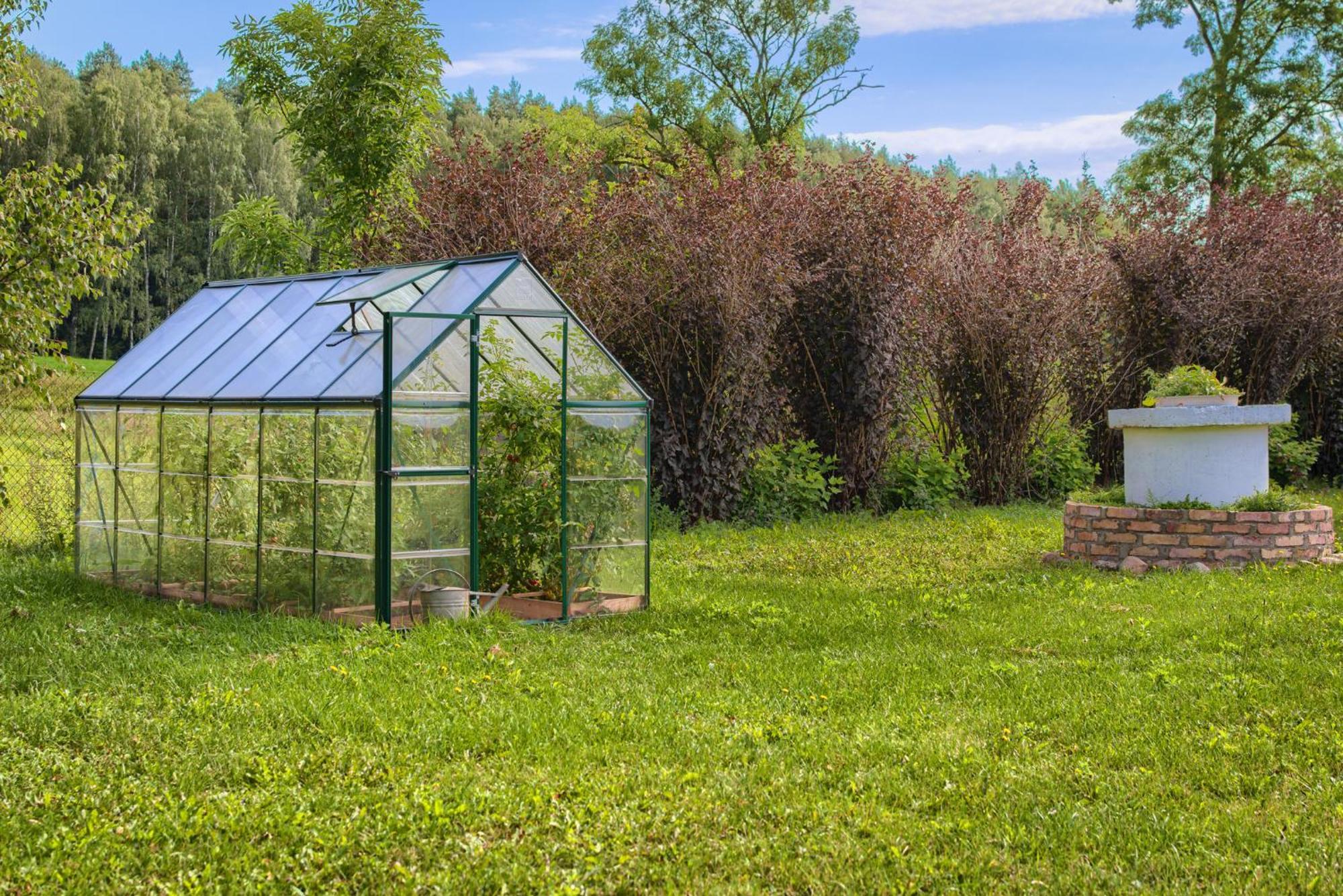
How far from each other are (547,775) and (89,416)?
270 inches

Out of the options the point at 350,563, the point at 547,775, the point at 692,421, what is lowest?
the point at 547,775

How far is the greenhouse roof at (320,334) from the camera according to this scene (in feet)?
26.0

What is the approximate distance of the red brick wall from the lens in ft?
32.9

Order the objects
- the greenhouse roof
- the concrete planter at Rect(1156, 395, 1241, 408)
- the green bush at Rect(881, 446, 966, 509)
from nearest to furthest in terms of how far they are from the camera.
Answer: the greenhouse roof
the concrete planter at Rect(1156, 395, 1241, 408)
the green bush at Rect(881, 446, 966, 509)

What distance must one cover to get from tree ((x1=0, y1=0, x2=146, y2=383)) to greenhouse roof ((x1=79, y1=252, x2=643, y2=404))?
41.0 inches

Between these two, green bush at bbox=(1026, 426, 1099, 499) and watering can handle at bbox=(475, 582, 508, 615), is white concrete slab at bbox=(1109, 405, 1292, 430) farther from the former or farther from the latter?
green bush at bbox=(1026, 426, 1099, 499)

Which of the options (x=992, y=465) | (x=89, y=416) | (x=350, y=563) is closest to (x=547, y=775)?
(x=350, y=563)

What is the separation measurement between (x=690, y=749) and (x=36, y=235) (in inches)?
235

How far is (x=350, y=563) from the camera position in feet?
25.5

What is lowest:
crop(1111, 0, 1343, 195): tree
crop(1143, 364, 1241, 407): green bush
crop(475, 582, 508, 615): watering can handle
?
crop(475, 582, 508, 615): watering can handle

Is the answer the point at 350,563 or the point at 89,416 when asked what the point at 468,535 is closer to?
the point at 350,563

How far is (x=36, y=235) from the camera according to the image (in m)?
8.20

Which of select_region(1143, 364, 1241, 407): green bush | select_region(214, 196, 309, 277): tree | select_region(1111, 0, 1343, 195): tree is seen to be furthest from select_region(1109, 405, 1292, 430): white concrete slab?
select_region(1111, 0, 1343, 195): tree

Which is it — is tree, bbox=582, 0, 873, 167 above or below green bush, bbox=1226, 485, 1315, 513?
above
